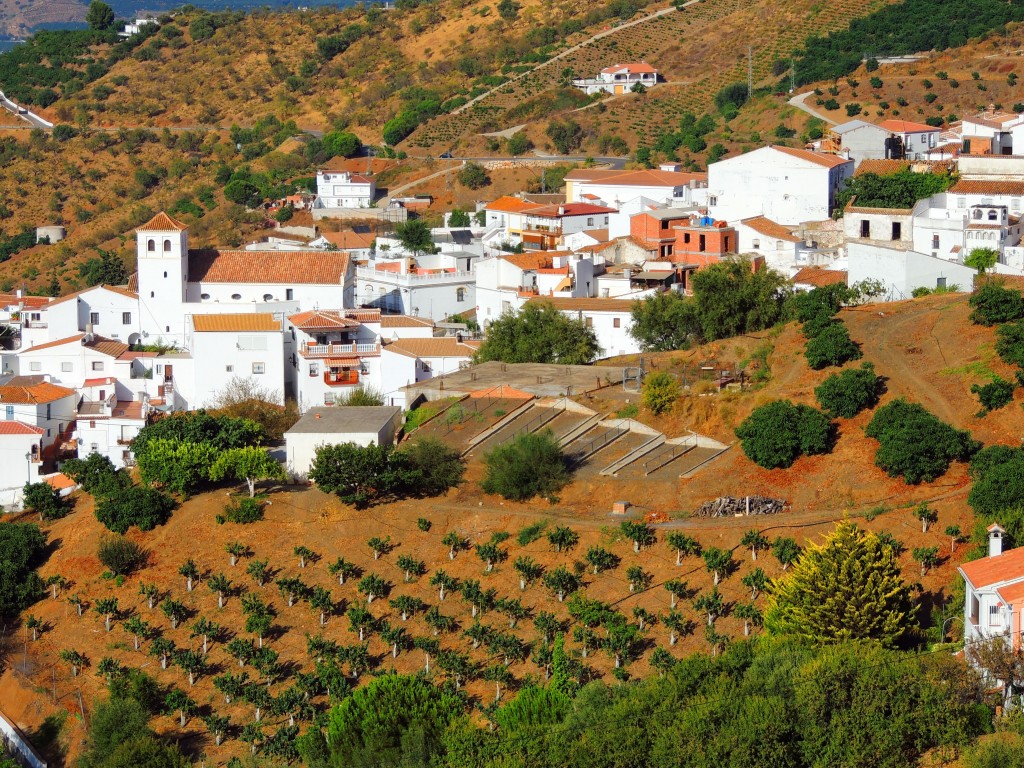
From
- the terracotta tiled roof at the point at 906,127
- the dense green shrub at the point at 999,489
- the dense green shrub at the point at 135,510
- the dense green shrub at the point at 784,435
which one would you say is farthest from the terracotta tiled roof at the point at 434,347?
the terracotta tiled roof at the point at 906,127

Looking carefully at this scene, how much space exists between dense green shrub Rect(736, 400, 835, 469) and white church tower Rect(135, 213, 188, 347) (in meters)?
22.2

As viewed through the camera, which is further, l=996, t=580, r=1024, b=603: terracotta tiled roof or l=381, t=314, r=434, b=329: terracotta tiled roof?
l=381, t=314, r=434, b=329: terracotta tiled roof

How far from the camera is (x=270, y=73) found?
3927 inches

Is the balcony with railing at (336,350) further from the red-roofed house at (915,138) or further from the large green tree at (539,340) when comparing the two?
the red-roofed house at (915,138)

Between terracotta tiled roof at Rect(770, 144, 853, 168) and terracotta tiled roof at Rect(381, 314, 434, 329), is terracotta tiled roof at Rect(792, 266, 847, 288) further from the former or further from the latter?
terracotta tiled roof at Rect(381, 314, 434, 329)

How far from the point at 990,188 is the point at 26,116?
65961mm

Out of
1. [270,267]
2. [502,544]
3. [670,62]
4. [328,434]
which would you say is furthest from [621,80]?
[502,544]

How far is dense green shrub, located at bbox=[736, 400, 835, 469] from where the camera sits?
29.0m

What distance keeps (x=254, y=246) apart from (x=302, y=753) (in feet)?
123

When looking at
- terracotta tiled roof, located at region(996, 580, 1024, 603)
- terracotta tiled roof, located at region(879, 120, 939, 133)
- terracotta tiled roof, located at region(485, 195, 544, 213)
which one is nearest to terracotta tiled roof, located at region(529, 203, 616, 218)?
terracotta tiled roof, located at region(485, 195, 544, 213)

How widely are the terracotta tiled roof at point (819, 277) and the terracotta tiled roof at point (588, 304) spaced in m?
4.50

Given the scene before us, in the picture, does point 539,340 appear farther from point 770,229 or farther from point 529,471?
point 770,229

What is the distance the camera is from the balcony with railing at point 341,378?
4066 centimetres

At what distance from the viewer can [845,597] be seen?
22.7m
